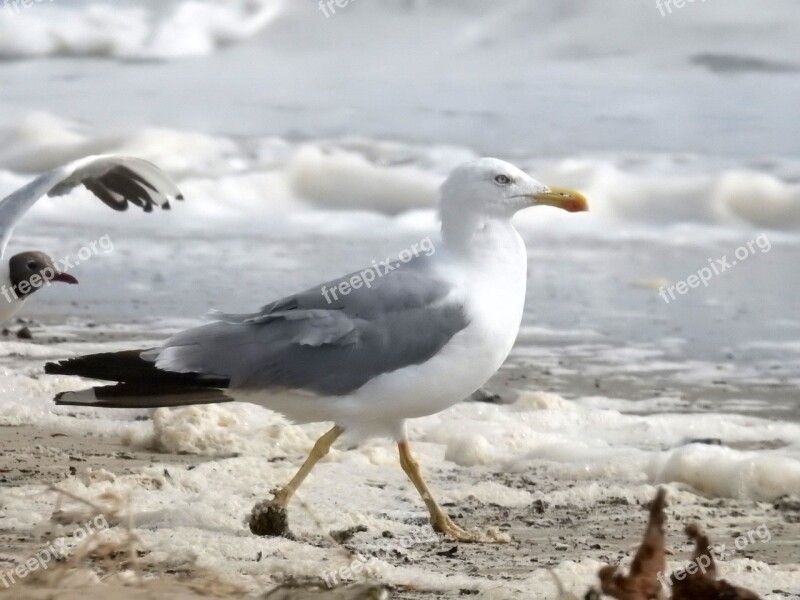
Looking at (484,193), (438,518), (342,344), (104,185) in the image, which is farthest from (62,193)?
(438,518)

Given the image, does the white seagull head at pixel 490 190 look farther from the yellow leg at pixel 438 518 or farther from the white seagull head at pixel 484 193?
the yellow leg at pixel 438 518

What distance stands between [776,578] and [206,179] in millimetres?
11284

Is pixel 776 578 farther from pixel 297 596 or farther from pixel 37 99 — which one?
pixel 37 99

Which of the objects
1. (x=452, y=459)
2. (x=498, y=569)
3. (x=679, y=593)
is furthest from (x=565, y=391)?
(x=679, y=593)

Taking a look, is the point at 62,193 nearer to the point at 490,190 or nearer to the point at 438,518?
the point at 490,190

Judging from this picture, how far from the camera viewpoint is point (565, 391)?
6.72 meters

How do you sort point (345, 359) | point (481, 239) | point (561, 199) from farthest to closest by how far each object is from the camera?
point (561, 199) < point (481, 239) < point (345, 359)

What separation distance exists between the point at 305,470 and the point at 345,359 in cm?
39

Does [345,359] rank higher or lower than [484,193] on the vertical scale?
lower

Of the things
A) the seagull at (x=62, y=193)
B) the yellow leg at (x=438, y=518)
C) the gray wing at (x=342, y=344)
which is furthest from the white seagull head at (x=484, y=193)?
the seagull at (x=62, y=193)

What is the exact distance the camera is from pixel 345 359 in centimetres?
435

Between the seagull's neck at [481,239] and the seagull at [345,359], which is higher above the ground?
the seagull's neck at [481,239]

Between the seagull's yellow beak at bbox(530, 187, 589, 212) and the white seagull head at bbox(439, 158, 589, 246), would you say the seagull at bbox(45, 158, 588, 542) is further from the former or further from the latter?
the seagull's yellow beak at bbox(530, 187, 589, 212)

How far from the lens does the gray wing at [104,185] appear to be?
6.67 m
